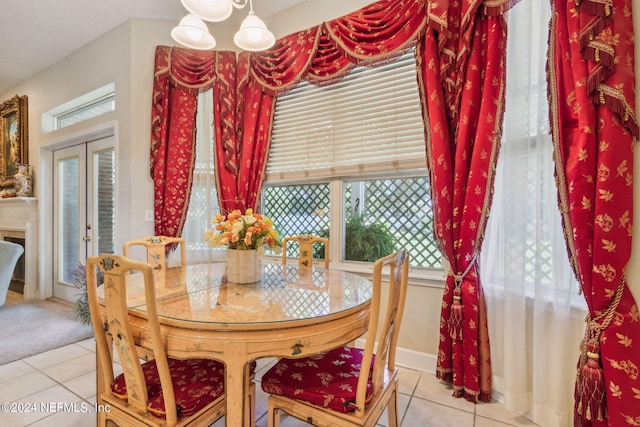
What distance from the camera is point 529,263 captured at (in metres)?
1.67

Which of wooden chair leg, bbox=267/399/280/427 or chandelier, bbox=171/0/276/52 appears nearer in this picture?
wooden chair leg, bbox=267/399/280/427

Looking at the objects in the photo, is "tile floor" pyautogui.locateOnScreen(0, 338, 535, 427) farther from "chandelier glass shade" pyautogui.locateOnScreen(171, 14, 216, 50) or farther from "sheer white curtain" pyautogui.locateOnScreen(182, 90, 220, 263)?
"chandelier glass shade" pyautogui.locateOnScreen(171, 14, 216, 50)

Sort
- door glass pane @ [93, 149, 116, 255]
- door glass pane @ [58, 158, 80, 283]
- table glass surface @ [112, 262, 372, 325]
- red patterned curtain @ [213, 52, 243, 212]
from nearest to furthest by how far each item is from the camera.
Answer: table glass surface @ [112, 262, 372, 325] → red patterned curtain @ [213, 52, 243, 212] → door glass pane @ [93, 149, 116, 255] → door glass pane @ [58, 158, 80, 283]

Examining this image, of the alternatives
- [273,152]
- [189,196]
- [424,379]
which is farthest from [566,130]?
[189,196]

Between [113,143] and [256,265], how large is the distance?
263 centimetres

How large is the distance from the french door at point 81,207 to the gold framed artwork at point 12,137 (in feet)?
2.19

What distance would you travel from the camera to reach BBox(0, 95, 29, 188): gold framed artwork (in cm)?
396

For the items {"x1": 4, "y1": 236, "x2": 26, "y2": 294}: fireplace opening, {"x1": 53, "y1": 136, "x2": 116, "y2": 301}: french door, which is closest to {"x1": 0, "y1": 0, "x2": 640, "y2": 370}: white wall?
{"x1": 53, "y1": 136, "x2": 116, "y2": 301}: french door

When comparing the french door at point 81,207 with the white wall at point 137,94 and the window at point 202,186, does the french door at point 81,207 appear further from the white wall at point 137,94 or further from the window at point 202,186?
the window at point 202,186

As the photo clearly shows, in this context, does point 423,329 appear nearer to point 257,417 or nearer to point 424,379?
point 424,379

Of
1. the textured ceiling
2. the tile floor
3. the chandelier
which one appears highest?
the textured ceiling

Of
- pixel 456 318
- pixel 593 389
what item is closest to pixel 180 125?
pixel 456 318

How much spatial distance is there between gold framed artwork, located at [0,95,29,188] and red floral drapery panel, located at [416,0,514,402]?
5072 mm

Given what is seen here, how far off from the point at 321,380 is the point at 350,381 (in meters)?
0.11
